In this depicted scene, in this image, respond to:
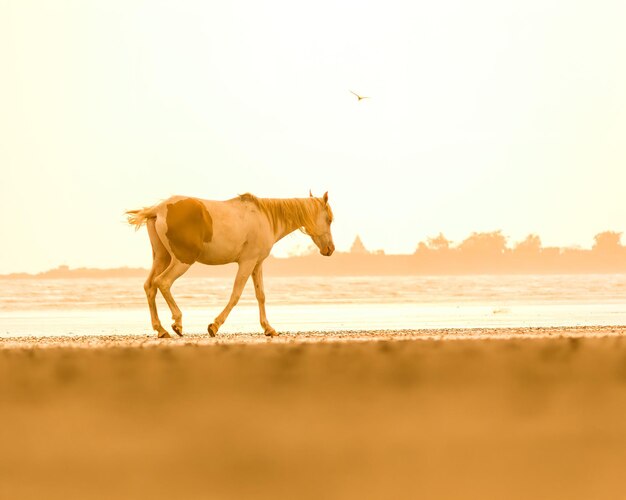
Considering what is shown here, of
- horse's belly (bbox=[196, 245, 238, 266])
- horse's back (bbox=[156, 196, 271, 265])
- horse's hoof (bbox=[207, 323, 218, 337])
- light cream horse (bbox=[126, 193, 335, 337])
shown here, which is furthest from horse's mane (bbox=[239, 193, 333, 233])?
horse's hoof (bbox=[207, 323, 218, 337])

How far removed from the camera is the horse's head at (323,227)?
773cm

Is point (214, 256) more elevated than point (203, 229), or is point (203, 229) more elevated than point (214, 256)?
point (203, 229)

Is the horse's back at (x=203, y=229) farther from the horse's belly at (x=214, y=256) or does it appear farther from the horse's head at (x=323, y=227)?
the horse's head at (x=323, y=227)

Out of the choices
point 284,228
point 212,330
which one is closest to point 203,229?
point 212,330

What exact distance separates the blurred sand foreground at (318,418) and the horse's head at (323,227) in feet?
10.1

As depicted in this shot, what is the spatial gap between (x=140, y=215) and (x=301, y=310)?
1140 centimetres

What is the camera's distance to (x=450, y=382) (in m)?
4.58

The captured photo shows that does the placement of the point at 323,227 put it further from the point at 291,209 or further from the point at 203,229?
the point at 203,229

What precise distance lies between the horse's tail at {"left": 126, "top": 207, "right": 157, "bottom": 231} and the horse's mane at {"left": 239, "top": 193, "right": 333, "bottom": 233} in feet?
2.40

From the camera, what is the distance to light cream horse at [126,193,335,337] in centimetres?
673

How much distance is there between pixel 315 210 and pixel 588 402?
352 cm

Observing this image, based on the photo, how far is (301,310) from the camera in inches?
717

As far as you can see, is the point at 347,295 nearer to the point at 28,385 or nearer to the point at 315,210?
the point at 315,210

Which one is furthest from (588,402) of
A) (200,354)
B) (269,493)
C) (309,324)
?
(309,324)
